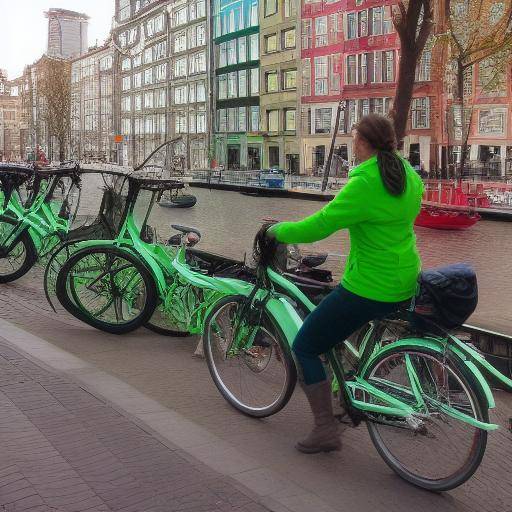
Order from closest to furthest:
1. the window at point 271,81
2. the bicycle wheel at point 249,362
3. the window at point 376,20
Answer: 1. the bicycle wheel at point 249,362
2. the window at point 376,20
3. the window at point 271,81

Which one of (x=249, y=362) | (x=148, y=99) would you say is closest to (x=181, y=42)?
(x=148, y=99)

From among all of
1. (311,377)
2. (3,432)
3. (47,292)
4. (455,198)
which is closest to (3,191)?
(47,292)

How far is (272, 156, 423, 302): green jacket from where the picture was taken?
3.02m

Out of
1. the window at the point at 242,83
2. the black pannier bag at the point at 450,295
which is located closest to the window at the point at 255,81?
the window at the point at 242,83

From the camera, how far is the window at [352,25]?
11.5 metres

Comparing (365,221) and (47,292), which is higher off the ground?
(365,221)

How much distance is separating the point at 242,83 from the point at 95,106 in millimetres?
6478

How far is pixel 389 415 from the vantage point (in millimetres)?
3207

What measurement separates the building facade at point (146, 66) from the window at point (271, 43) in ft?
6.46

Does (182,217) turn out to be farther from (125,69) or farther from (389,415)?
(389,415)

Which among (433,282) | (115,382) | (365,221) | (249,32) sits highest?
(249,32)

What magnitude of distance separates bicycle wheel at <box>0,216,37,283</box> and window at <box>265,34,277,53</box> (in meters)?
6.14

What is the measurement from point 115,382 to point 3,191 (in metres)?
4.65

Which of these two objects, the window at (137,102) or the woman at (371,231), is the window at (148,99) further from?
the woman at (371,231)
